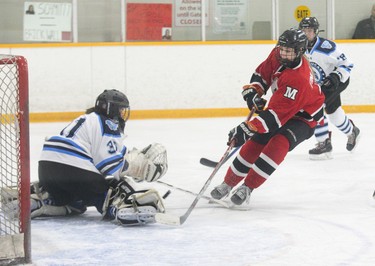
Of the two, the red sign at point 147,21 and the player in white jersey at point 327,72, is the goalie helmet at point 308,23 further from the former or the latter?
the red sign at point 147,21

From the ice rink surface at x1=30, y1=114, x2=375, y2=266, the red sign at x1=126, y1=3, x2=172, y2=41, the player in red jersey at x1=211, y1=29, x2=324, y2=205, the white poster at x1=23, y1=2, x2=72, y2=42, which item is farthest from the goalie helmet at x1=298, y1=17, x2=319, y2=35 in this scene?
the white poster at x1=23, y1=2, x2=72, y2=42

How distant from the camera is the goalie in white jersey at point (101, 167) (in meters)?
3.34

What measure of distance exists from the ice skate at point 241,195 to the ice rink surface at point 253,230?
0.06 m

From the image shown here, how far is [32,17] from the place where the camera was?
7.98 meters

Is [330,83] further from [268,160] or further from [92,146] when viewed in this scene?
[92,146]

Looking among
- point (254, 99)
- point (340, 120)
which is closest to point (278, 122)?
point (254, 99)

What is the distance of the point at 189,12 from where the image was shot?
838 cm

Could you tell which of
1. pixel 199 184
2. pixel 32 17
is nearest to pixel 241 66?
pixel 32 17

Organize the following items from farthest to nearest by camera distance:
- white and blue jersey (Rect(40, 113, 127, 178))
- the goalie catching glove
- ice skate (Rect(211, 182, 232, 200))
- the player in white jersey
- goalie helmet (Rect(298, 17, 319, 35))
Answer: the player in white jersey, goalie helmet (Rect(298, 17, 319, 35)), ice skate (Rect(211, 182, 232, 200)), the goalie catching glove, white and blue jersey (Rect(40, 113, 127, 178))

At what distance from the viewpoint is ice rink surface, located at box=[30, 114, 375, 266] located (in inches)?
114

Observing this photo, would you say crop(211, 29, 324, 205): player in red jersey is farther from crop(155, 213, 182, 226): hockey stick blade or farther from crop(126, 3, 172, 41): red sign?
crop(126, 3, 172, 41): red sign

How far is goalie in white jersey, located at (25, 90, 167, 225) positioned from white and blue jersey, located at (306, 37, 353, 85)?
7.38 ft

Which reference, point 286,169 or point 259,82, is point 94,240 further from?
point 286,169

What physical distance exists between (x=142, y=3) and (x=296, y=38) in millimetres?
4625
